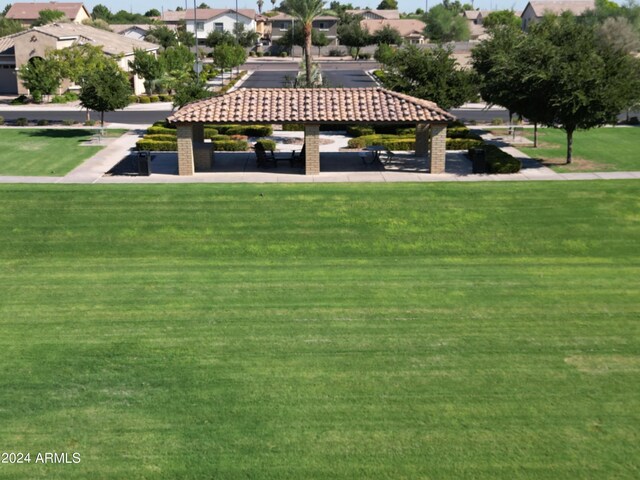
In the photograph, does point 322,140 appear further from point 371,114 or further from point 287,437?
point 287,437

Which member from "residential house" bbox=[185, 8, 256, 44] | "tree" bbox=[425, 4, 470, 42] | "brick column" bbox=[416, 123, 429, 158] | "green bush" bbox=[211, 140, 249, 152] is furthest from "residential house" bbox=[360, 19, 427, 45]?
"brick column" bbox=[416, 123, 429, 158]

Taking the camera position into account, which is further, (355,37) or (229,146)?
(355,37)

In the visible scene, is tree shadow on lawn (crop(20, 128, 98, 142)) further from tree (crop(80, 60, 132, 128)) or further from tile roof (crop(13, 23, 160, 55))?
tile roof (crop(13, 23, 160, 55))

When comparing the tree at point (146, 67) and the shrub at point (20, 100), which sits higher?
the tree at point (146, 67)

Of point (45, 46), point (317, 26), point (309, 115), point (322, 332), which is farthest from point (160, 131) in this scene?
point (317, 26)

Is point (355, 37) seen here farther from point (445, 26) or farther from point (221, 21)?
point (221, 21)

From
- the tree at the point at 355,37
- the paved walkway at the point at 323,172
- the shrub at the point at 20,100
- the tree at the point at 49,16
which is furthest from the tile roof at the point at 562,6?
the paved walkway at the point at 323,172

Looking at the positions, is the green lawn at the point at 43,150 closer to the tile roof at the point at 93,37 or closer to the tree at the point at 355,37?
the tile roof at the point at 93,37

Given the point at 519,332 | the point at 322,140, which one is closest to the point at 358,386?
the point at 519,332
